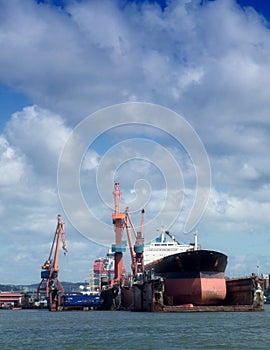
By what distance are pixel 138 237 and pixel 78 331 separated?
7093cm

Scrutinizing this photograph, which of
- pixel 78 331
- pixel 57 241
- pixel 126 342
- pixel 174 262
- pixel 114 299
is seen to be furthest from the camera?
pixel 57 241

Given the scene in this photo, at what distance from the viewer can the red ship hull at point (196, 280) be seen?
238 feet

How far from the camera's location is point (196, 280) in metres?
72.6

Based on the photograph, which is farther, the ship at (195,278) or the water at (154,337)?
the ship at (195,278)

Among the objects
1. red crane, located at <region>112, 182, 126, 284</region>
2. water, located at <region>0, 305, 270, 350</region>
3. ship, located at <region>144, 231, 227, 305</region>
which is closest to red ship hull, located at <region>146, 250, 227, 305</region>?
ship, located at <region>144, 231, 227, 305</region>

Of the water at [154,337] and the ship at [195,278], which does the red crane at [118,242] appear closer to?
the ship at [195,278]

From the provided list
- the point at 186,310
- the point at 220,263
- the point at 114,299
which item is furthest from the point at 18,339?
the point at 114,299

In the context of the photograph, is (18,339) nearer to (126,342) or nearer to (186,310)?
(126,342)

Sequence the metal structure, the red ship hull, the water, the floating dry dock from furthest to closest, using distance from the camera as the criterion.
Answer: the metal structure < the red ship hull < the floating dry dock < the water

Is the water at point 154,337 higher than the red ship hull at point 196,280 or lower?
lower

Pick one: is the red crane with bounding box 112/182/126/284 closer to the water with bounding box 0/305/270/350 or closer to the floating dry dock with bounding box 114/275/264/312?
the floating dry dock with bounding box 114/275/264/312

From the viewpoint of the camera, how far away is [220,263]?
75.7 metres

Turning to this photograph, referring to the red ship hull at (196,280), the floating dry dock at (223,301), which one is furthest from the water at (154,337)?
the red ship hull at (196,280)

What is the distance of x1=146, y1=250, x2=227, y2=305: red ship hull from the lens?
72500 mm
